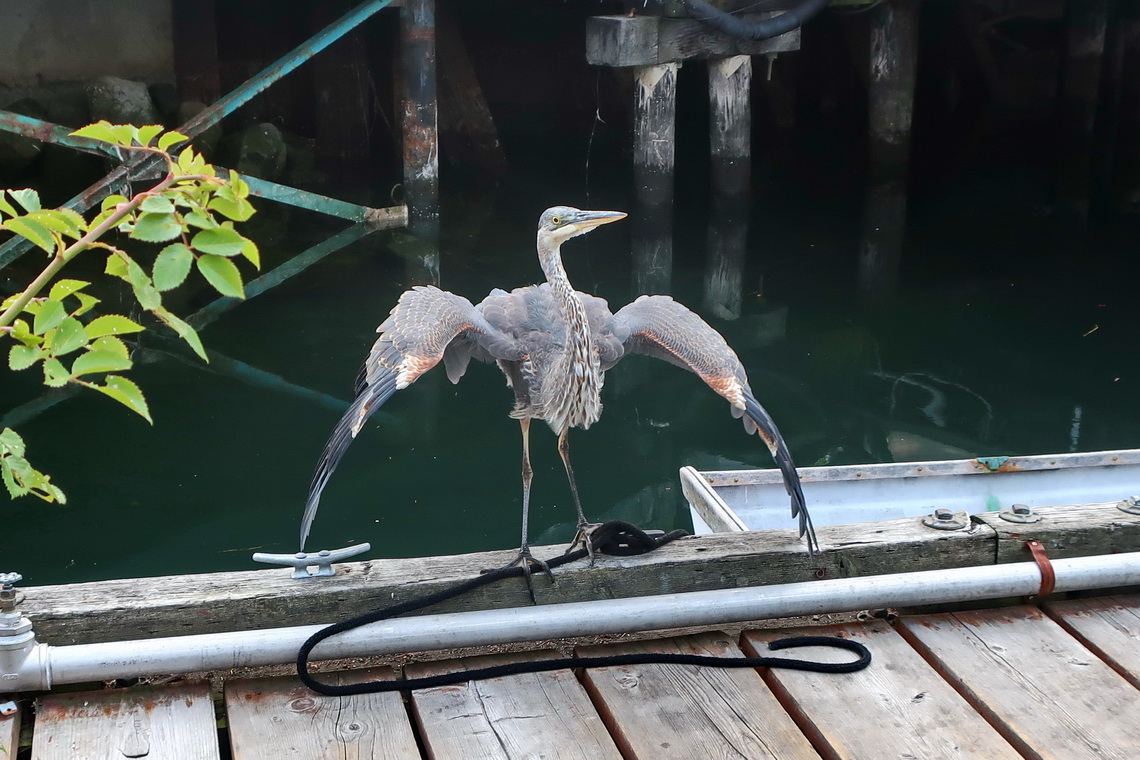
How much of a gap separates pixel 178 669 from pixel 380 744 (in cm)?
41

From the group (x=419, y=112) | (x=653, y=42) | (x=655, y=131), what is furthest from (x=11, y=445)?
(x=655, y=131)

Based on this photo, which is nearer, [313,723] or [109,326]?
[109,326]

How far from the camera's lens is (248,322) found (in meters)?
7.99

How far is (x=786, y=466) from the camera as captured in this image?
274 cm

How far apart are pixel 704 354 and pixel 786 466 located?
0.47m

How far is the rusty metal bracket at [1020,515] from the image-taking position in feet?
8.80

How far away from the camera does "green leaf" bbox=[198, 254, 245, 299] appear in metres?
1.20

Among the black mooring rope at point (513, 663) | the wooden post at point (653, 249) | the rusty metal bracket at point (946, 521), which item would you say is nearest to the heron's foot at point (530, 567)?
the black mooring rope at point (513, 663)

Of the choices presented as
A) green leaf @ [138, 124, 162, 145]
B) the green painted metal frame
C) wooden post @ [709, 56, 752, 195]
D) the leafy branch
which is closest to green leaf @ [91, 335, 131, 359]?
the leafy branch

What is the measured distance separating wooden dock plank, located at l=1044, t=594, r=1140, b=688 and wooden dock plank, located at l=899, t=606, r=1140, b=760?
0.09 feet

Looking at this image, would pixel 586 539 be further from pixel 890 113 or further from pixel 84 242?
pixel 890 113

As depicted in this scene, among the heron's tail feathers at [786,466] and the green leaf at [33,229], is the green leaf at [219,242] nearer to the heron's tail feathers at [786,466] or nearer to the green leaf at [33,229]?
the green leaf at [33,229]

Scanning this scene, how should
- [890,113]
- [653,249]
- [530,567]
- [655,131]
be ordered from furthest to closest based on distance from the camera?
[890,113] → [655,131] → [653,249] → [530,567]

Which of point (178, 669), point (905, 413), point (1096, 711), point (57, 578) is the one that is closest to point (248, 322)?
point (57, 578)
